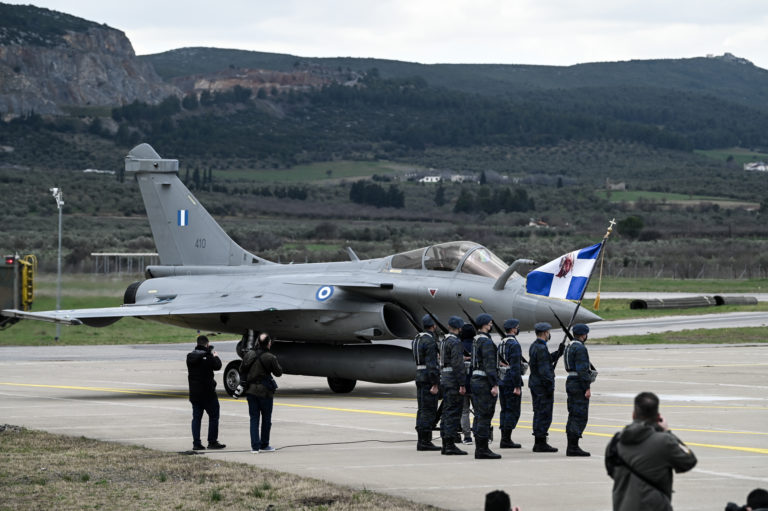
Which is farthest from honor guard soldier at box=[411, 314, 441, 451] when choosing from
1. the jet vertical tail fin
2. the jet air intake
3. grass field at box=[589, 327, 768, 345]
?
grass field at box=[589, 327, 768, 345]

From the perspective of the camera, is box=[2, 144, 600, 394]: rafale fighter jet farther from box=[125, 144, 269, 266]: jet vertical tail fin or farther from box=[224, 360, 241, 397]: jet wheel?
box=[125, 144, 269, 266]: jet vertical tail fin

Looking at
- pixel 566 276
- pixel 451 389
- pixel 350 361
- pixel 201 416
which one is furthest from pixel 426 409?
pixel 350 361

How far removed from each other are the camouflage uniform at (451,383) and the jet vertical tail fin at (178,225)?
12.6 m

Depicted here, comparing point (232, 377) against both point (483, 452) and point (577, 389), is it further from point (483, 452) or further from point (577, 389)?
point (577, 389)

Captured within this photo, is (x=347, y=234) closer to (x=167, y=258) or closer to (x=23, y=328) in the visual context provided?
(x=23, y=328)

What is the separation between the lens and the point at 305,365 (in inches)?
913

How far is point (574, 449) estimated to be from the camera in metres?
14.5

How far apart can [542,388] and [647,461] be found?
7064 mm

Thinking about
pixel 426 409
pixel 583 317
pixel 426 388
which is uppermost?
pixel 583 317

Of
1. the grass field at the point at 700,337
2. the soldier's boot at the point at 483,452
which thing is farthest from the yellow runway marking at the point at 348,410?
the grass field at the point at 700,337

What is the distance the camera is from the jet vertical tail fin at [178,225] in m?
26.9

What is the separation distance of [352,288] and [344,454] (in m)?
8.23

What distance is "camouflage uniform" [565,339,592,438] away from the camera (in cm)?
1448

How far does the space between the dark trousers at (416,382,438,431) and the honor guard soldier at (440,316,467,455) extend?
9.3 inches
